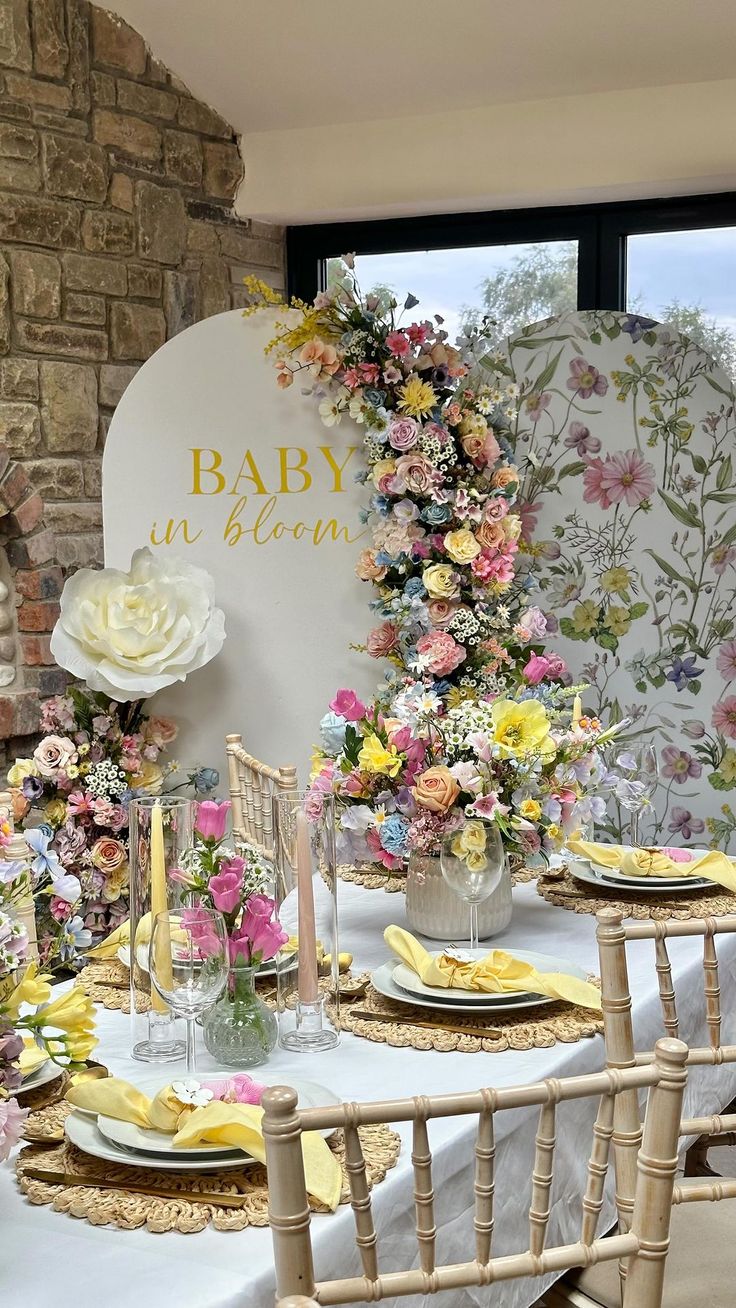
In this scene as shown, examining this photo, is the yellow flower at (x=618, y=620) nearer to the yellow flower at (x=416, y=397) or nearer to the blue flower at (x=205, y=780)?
the yellow flower at (x=416, y=397)

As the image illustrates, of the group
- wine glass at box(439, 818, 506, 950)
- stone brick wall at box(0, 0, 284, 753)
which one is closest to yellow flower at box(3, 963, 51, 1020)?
→ wine glass at box(439, 818, 506, 950)

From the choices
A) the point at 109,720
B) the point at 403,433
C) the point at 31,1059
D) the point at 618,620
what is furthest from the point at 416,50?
the point at 31,1059

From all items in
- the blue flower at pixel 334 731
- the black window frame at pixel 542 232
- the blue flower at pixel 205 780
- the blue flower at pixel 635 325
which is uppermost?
the black window frame at pixel 542 232

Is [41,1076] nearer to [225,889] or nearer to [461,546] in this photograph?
[225,889]

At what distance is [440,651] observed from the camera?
286 cm

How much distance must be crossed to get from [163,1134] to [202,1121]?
0.18ft

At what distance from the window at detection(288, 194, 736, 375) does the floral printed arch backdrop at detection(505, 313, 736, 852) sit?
23cm

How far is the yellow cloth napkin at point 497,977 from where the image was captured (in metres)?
1.65

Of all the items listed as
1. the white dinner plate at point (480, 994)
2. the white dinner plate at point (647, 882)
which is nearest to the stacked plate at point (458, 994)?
the white dinner plate at point (480, 994)

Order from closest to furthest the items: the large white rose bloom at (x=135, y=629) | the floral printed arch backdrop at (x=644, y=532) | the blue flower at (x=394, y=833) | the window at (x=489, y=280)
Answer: the blue flower at (x=394, y=833), the large white rose bloom at (x=135, y=629), the floral printed arch backdrop at (x=644, y=532), the window at (x=489, y=280)

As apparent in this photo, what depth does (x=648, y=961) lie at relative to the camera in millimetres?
1896

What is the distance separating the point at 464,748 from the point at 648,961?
40 cm

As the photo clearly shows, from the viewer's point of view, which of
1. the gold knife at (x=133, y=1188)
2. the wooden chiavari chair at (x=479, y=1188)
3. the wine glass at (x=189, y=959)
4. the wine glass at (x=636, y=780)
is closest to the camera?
the wooden chiavari chair at (x=479, y=1188)

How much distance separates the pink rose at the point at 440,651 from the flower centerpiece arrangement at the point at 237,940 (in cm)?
136
